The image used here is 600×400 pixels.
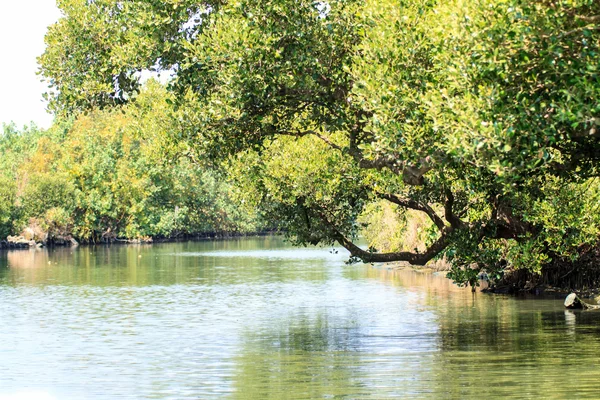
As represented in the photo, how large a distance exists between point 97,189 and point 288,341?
270ft

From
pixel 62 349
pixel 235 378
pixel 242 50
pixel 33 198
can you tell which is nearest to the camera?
pixel 242 50

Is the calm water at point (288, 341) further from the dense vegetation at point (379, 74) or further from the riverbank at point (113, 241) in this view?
the riverbank at point (113, 241)

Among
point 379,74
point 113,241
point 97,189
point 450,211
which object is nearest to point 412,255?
point 450,211

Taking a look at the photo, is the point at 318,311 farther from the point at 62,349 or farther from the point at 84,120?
the point at 84,120

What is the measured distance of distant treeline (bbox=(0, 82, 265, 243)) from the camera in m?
100

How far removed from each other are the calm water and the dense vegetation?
4211mm

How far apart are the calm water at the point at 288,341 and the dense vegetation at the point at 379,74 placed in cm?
421

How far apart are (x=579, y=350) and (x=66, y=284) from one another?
32.7 meters

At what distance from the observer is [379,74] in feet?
57.8

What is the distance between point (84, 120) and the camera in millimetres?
119062

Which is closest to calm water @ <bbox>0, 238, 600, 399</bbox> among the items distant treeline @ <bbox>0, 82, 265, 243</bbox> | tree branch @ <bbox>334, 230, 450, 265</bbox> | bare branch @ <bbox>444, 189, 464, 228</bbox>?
tree branch @ <bbox>334, 230, 450, 265</bbox>

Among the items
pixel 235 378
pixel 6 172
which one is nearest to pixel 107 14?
pixel 235 378

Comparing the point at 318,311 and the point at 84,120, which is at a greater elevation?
the point at 84,120

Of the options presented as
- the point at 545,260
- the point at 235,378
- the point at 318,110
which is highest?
the point at 318,110
